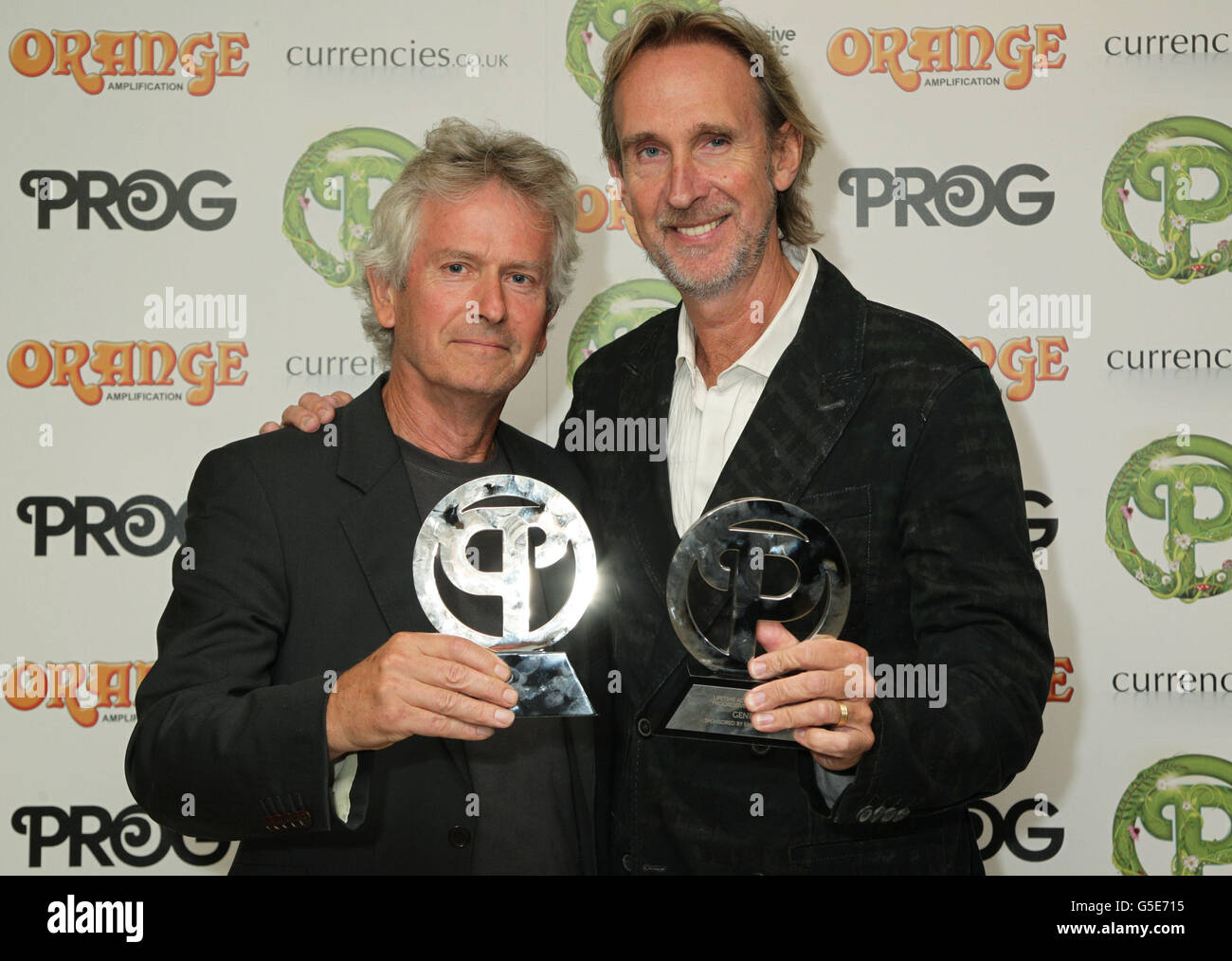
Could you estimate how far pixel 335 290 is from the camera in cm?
320

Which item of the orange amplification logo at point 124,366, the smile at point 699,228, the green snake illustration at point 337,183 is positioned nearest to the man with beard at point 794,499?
the smile at point 699,228

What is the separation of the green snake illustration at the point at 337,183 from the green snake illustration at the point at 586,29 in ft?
1.71

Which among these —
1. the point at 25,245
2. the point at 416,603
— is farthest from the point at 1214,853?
the point at 25,245

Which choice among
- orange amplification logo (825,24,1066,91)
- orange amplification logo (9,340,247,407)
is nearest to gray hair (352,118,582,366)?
orange amplification logo (9,340,247,407)

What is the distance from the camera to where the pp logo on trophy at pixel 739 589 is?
69.0 inches

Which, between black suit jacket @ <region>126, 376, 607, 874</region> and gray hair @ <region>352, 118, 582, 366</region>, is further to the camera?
gray hair @ <region>352, 118, 582, 366</region>

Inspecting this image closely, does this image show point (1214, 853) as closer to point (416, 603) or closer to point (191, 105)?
point (416, 603)

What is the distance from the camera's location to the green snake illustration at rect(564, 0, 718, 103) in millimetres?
3145

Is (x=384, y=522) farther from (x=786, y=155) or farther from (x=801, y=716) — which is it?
(x=786, y=155)

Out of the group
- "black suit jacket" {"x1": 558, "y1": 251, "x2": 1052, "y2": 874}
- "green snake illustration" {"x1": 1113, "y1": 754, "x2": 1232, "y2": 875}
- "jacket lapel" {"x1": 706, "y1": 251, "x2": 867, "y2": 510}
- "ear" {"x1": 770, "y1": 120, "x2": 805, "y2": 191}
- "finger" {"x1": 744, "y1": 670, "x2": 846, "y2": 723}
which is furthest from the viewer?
"green snake illustration" {"x1": 1113, "y1": 754, "x2": 1232, "y2": 875}

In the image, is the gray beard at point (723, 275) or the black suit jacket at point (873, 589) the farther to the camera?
the gray beard at point (723, 275)

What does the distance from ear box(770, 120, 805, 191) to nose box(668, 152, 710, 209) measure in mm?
212

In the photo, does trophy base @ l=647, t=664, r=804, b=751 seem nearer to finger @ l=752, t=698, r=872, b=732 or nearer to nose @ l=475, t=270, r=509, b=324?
finger @ l=752, t=698, r=872, b=732

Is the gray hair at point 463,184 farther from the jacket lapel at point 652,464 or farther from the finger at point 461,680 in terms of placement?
the finger at point 461,680
